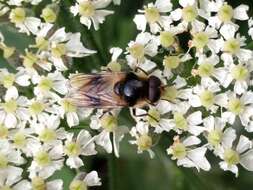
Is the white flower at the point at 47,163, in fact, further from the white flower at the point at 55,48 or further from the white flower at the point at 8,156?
the white flower at the point at 55,48

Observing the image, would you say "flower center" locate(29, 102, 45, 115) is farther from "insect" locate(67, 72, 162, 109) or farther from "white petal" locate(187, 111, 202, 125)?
"white petal" locate(187, 111, 202, 125)

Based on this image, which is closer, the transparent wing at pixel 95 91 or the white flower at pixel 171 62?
the transparent wing at pixel 95 91

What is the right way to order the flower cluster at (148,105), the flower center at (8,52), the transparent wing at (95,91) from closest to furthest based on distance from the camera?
the transparent wing at (95,91), the flower cluster at (148,105), the flower center at (8,52)

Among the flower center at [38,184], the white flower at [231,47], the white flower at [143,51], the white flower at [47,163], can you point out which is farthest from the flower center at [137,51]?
the flower center at [38,184]

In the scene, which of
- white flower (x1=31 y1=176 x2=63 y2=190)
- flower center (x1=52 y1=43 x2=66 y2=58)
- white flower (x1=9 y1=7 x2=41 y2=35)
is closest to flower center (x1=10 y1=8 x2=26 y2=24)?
white flower (x1=9 y1=7 x2=41 y2=35)

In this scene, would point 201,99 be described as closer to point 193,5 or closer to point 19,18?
point 193,5

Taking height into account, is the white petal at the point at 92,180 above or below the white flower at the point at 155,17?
below

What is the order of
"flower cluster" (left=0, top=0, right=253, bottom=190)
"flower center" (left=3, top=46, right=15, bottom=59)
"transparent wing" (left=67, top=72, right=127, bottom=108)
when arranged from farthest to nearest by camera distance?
"flower center" (left=3, top=46, right=15, bottom=59), "flower cluster" (left=0, top=0, right=253, bottom=190), "transparent wing" (left=67, top=72, right=127, bottom=108)
